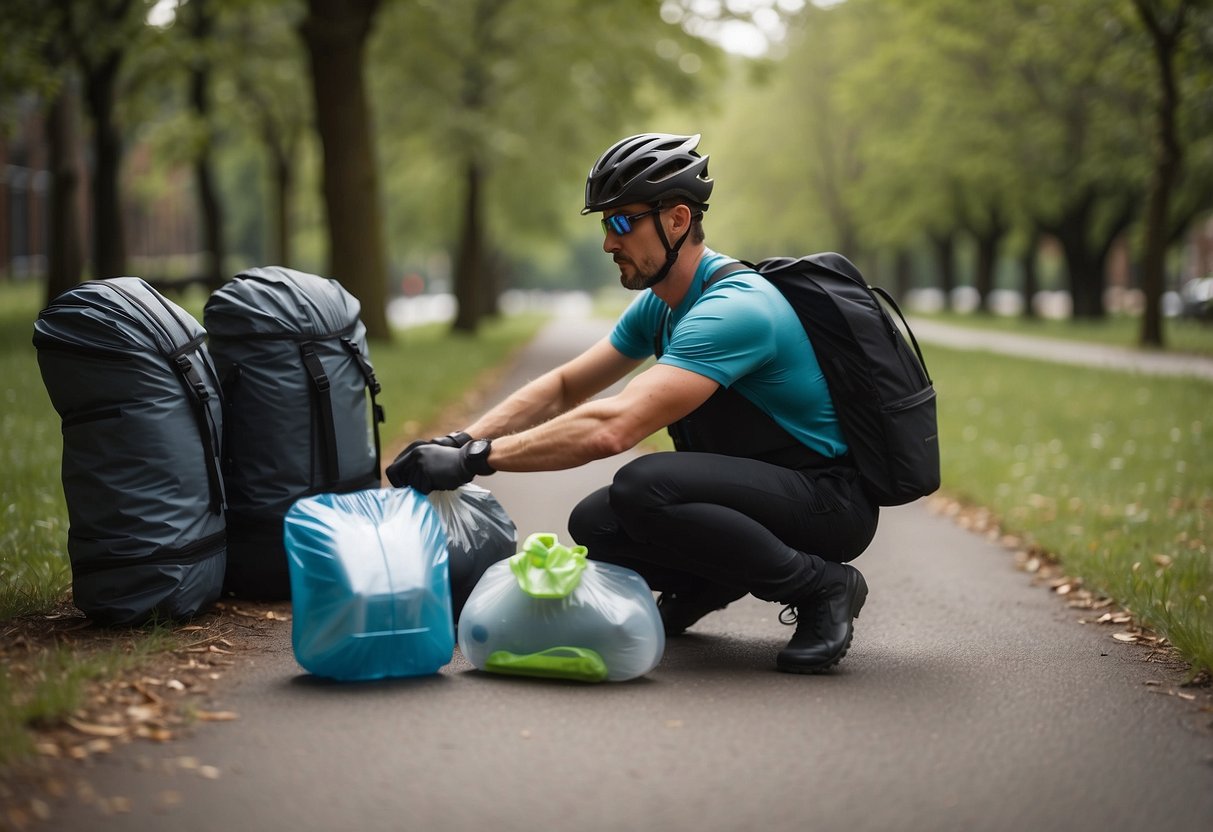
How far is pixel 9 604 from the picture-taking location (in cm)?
491

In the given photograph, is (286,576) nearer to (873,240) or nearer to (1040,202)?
(1040,202)

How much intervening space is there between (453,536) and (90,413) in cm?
127

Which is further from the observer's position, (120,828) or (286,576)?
(286,576)

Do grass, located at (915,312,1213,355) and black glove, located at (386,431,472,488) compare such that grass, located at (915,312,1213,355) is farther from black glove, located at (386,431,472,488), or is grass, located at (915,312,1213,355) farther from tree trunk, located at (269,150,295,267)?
black glove, located at (386,431,472,488)

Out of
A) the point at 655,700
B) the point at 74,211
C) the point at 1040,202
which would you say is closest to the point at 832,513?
the point at 655,700

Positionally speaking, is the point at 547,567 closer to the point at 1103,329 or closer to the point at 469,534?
the point at 469,534

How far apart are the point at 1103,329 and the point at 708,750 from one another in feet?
104

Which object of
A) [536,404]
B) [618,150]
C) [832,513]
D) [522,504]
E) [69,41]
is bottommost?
[522,504]

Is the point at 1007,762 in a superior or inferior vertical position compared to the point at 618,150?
inferior

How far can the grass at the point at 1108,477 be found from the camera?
5.90 meters

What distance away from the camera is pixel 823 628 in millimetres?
4457

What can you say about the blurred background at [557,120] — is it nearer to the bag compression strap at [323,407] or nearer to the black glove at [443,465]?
the bag compression strap at [323,407]

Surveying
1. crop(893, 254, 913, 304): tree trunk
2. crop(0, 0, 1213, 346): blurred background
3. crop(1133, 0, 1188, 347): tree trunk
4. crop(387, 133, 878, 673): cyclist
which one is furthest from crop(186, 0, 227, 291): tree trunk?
crop(893, 254, 913, 304): tree trunk

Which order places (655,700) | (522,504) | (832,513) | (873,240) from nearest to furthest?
(655,700) < (832,513) < (522,504) < (873,240)
